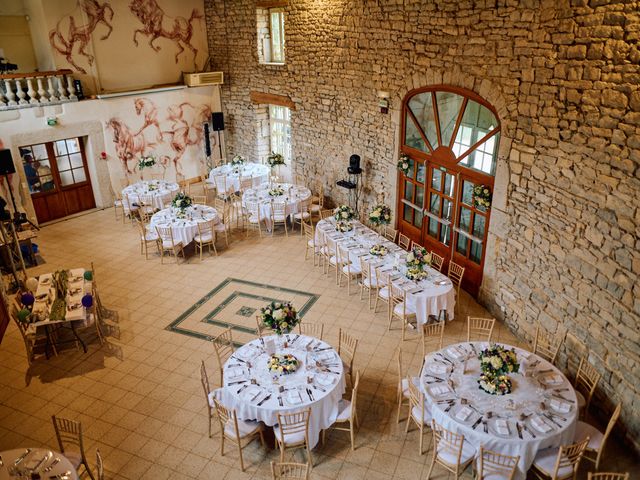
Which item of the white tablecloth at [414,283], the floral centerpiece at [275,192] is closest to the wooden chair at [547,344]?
the white tablecloth at [414,283]

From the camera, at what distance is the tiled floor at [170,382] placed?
604cm

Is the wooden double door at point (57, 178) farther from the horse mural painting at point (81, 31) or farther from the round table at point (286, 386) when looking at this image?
the round table at point (286, 386)

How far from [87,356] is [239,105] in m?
9.65

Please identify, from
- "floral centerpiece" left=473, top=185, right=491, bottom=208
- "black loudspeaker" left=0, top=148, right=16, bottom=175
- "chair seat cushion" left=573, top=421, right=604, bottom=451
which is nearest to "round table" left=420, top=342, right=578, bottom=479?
"chair seat cushion" left=573, top=421, right=604, bottom=451

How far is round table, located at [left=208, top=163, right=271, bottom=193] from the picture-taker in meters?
14.1

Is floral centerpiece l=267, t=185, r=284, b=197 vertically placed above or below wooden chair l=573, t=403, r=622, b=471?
above

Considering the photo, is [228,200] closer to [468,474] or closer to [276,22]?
[276,22]

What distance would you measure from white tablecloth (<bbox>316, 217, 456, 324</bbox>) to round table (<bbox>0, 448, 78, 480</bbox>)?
532 centimetres

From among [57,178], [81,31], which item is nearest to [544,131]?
[81,31]

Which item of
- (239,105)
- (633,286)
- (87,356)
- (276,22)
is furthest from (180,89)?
(633,286)

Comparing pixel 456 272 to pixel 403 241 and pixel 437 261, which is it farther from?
pixel 403 241

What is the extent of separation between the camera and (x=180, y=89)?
14.9m

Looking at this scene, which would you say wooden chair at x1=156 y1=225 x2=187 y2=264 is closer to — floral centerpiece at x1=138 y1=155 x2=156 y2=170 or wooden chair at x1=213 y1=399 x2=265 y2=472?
floral centerpiece at x1=138 y1=155 x2=156 y2=170

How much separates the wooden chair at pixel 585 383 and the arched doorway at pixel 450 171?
9.18 ft
